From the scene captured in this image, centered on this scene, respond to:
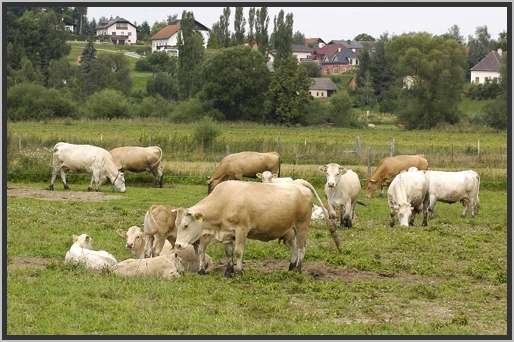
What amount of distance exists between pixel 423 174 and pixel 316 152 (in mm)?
16129

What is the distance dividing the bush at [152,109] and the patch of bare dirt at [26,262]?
2165 inches

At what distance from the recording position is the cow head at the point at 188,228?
13.0m

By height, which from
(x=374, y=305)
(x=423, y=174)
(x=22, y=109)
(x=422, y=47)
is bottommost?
(x=374, y=305)

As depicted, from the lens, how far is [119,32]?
91688 millimetres

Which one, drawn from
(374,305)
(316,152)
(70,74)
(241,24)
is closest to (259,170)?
(316,152)

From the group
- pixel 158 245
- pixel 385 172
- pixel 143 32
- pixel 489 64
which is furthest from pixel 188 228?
pixel 143 32

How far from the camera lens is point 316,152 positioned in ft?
124

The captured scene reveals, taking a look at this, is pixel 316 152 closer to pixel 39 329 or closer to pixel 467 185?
pixel 467 185

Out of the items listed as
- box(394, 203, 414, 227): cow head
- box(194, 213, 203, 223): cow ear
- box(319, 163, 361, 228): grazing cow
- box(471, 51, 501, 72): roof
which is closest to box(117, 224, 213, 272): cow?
box(194, 213, 203, 223): cow ear

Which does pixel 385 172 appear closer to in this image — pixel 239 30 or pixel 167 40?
pixel 239 30

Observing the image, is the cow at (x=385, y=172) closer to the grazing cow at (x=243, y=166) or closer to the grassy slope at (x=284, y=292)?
the grazing cow at (x=243, y=166)

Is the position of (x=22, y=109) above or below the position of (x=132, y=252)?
above

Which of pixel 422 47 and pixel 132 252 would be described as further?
pixel 422 47

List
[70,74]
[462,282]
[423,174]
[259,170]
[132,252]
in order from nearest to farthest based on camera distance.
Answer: [462,282] < [132,252] < [423,174] < [259,170] < [70,74]
